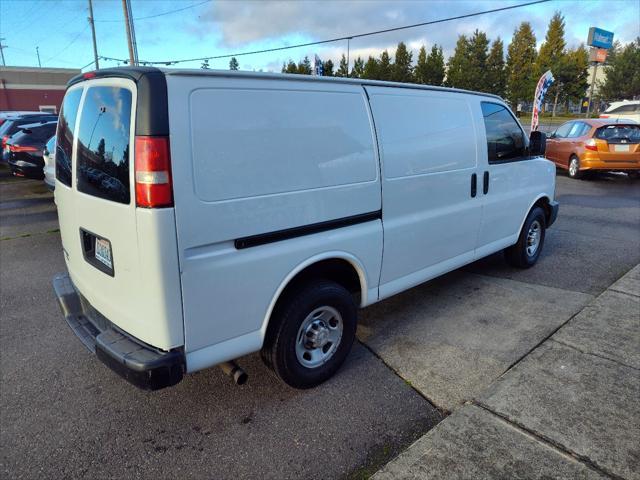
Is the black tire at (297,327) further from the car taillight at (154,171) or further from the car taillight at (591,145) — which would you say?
the car taillight at (591,145)

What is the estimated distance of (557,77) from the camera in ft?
150

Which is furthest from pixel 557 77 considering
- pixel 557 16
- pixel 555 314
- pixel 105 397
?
pixel 105 397

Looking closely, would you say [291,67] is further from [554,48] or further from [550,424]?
[550,424]

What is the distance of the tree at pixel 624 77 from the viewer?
163 ft

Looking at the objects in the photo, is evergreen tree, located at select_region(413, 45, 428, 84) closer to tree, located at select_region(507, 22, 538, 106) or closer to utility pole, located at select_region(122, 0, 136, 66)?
tree, located at select_region(507, 22, 538, 106)

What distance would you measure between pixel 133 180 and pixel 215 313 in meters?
0.83

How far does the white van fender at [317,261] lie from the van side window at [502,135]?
2051 millimetres

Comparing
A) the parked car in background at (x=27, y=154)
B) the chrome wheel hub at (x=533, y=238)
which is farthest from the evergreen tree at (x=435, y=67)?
the chrome wheel hub at (x=533, y=238)

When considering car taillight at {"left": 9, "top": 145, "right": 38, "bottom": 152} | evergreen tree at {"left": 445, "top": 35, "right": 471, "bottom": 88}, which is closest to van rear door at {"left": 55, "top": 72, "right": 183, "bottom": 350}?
car taillight at {"left": 9, "top": 145, "right": 38, "bottom": 152}

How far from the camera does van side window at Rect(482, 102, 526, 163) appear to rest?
456 centimetres

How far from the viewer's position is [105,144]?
256 cm

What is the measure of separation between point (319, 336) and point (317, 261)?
55 cm

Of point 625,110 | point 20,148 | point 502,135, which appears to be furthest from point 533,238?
point 625,110

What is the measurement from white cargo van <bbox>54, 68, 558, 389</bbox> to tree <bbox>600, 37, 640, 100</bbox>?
58295mm
